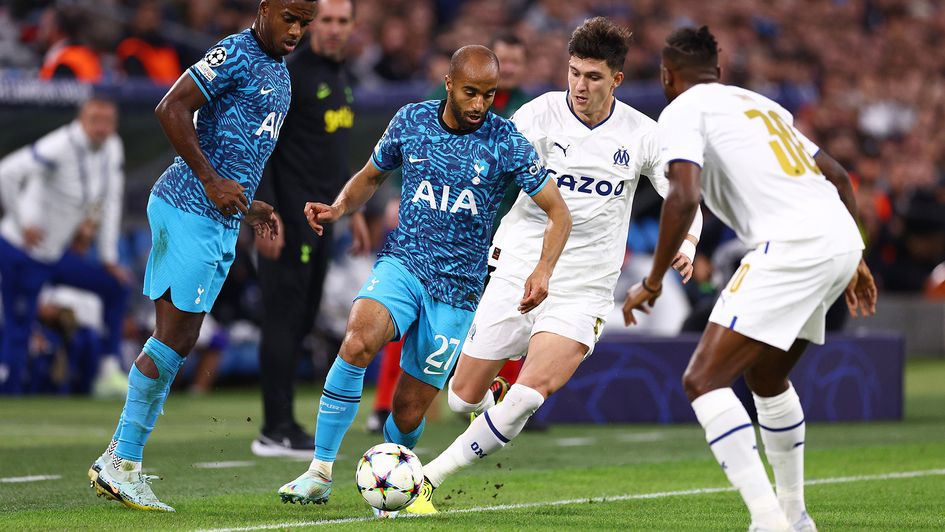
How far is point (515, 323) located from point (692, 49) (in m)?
1.81

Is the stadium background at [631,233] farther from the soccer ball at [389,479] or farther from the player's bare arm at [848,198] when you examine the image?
the player's bare arm at [848,198]

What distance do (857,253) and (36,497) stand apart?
4.07m

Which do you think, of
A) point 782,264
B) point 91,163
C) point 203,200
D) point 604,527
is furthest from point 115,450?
point 91,163

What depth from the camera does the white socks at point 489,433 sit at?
6867 mm

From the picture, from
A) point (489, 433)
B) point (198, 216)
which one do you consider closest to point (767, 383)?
point (489, 433)

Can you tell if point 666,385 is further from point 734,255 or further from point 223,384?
point 223,384

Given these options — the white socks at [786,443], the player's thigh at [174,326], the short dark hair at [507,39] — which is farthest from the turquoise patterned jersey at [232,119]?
the short dark hair at [507,39]

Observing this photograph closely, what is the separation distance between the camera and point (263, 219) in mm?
6926

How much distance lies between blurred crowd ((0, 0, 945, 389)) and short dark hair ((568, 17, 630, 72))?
454 cm

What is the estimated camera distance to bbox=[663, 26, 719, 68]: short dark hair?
613 centimetres

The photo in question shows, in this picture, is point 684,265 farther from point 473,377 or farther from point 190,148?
point 190,148

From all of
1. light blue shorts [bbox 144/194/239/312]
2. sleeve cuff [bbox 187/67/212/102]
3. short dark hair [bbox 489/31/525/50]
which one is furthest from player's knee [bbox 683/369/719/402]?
short dark hair [bbox 489/31/525/50]

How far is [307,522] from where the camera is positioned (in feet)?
20.9

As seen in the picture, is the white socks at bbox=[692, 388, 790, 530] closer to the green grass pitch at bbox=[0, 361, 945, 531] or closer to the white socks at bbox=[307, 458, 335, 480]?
the green grass pitch at bbox=[0, 361, 945, 531]
